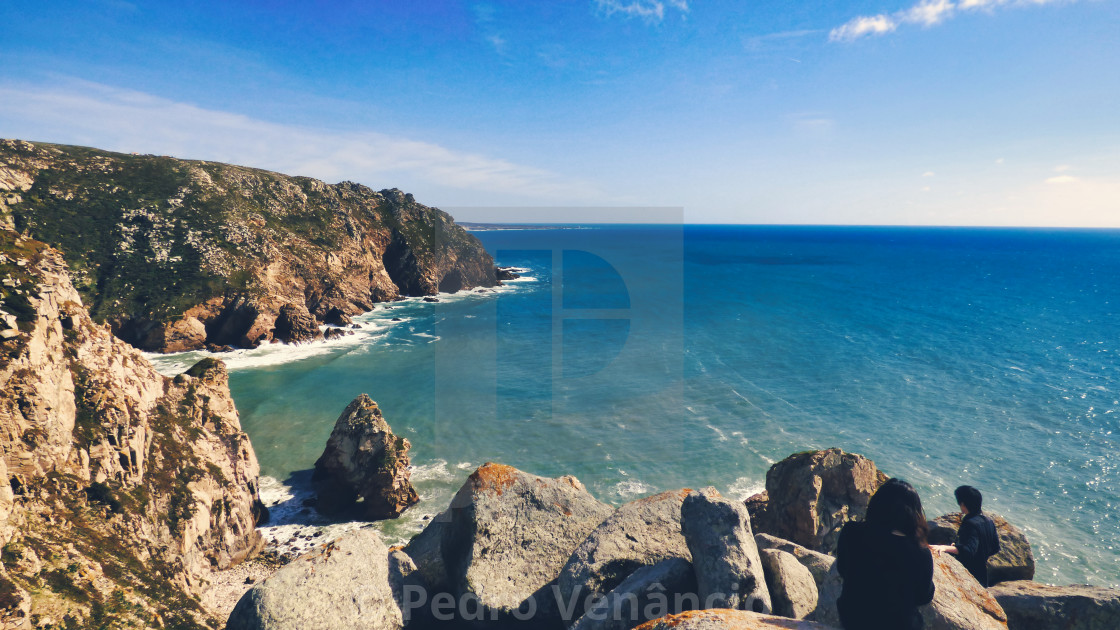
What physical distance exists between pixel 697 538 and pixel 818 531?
1075cm

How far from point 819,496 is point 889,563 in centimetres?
1297

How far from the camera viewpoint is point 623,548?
9.20 metres

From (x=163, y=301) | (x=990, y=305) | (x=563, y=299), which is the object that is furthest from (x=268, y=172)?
(x=990, y=305)

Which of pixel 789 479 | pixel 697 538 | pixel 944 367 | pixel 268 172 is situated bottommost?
pixel 944 367

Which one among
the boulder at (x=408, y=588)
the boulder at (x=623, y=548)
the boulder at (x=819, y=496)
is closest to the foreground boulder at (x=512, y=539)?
the boulder at (x=408, y=588)

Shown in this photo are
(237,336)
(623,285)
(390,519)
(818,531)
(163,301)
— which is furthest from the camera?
(623,285)

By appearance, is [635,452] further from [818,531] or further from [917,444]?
[917,444]

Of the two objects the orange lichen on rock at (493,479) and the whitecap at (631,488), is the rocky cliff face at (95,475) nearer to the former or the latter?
the orange lichen on rock at (493,479)

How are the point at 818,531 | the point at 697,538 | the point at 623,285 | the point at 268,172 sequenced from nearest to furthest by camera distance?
1. the point at 697,538
2. the point at 818,531
3. the point at 268,172
4. the point at 623,285

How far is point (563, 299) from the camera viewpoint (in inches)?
3757

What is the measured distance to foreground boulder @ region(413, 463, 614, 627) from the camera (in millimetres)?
9094

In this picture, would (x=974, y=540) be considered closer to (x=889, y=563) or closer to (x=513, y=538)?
(x=889, y=563)

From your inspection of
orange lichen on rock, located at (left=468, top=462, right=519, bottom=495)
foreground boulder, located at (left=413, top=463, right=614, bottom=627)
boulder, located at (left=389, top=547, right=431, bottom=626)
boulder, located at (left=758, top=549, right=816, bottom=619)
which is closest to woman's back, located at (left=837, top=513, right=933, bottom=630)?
boulder, located at (left=758, top=549, right=816, bottom=619)

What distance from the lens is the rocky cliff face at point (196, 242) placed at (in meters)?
52.8
